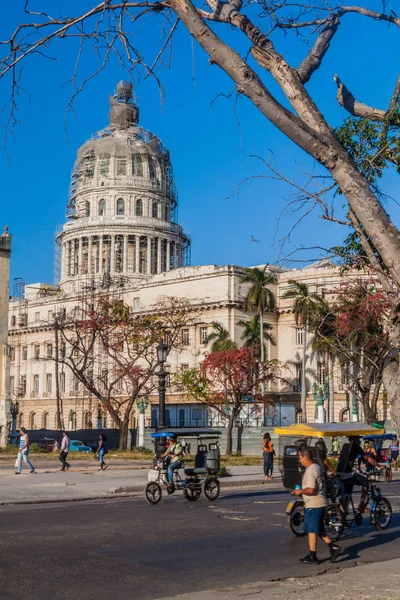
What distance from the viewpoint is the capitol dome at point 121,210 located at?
113875mm

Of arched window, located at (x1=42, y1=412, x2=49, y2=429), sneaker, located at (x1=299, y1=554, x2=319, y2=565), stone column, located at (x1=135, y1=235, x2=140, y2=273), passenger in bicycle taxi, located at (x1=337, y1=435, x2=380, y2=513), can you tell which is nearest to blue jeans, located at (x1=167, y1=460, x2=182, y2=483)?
passenger in bicycle taxi, located at (x1=337, y1=435, x2=380, y2=513)

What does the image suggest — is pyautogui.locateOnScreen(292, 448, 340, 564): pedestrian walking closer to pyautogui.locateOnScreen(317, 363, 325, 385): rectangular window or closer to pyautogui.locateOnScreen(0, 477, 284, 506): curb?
pyautogui.locateOnScreen(0, 477, 284, 506): curb

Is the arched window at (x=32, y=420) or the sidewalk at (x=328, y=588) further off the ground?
the arched window at (x=32, y=420)

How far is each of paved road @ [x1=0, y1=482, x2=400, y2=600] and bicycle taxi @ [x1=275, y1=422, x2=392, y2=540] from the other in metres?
0.30

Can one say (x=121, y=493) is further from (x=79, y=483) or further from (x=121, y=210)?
(x=121, y=210)

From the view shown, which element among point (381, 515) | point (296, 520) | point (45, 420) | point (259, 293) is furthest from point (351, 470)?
point (45, 420)

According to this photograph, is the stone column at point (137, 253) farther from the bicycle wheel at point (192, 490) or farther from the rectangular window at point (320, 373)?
the bicycle wheel at point (192, 490)

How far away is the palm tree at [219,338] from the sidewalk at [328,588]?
→ 6352cm

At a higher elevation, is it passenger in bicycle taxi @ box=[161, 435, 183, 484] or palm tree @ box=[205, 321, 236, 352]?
palm tree @ box=[205, 321, 236, 352]

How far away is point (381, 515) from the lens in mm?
15977

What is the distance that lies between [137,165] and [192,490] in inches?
3950

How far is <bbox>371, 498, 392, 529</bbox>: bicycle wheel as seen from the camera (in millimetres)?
15891

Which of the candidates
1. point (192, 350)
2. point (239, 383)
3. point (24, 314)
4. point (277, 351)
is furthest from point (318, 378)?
point (24, 314)

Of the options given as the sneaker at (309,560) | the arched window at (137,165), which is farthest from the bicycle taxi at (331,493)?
the arched window at (137,165)
